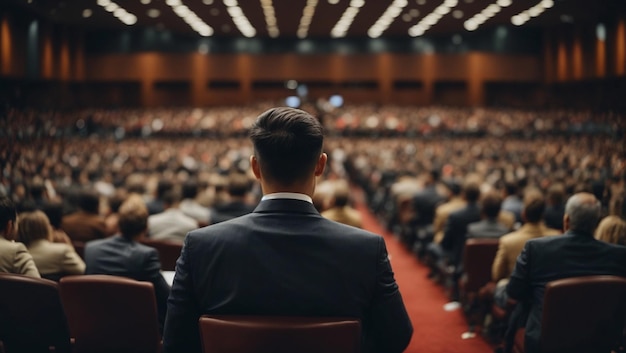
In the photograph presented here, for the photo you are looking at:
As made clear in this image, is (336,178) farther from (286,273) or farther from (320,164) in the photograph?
(286,273)

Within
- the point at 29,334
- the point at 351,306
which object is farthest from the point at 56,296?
the point at 351,306

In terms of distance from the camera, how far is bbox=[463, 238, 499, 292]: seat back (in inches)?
204

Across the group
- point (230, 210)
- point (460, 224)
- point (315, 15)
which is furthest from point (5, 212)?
point (315, 15)

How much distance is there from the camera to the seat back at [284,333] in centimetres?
174

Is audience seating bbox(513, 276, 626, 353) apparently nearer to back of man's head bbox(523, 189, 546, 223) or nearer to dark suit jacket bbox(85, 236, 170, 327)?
back of man's head bbox(523, 189, 546, 223)

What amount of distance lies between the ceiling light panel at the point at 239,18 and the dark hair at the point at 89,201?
13286 mm

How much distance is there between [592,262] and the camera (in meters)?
3.43

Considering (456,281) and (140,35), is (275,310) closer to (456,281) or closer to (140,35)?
(456,281)

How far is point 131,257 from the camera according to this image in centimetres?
374

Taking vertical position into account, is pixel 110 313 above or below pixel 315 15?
below

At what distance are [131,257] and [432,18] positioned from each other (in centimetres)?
2033

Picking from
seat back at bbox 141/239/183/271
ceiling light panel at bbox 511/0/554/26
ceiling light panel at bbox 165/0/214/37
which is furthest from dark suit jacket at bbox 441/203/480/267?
ceiling light panel at bbox 165/0/214/37

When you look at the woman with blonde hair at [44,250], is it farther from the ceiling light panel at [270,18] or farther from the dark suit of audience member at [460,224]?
the ceiling light panel at [270,18]

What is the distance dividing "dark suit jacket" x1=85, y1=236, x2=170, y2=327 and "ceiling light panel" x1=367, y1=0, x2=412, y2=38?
51.5ft
